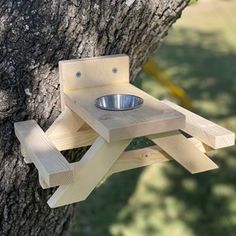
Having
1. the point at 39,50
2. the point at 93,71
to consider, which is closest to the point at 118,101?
the point at 93,71

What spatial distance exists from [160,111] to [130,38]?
0.29 m

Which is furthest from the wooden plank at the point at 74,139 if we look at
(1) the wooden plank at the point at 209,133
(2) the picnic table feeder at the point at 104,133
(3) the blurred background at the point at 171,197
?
(3) the blurred background at the point at 171,197

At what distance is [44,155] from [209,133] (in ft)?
1.13

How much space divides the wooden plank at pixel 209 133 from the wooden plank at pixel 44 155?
0.29 metres

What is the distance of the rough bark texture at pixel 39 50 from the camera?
3.71 feet

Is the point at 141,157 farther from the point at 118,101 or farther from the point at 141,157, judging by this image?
the point at 118,101

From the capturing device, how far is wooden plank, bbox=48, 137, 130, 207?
96 cm

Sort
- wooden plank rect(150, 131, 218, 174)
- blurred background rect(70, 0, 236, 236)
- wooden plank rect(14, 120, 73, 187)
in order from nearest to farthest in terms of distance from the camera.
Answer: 1. wooden plank rect(14, 120, 73, 187)
2. wooden plank rect(150, 131, 218, 174)
3. blurred background rect(70, 0, 236, 236)

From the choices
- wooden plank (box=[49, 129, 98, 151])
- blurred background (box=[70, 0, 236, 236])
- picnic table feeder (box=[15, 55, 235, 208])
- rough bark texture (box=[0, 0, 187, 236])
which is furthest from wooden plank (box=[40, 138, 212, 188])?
blurred background (box=[70, 0, 236, 236])

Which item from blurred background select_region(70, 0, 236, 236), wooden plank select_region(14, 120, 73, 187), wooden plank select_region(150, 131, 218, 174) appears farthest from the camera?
blurred background select_region(70, 0, 236, 236)

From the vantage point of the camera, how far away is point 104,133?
36.8 inches

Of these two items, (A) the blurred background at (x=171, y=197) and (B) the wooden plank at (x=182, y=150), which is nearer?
(B) the wooden plank at (x=182, y=150)

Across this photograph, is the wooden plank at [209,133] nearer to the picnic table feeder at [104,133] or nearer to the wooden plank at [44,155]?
the picnic table feeder at [104,133]

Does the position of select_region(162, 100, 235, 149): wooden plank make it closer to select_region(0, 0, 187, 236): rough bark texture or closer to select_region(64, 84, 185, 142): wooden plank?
select_region(64, 84, 185, 142): wooden plank
